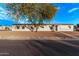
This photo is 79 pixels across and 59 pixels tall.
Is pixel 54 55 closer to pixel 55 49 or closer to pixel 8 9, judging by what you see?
pixel 55 49

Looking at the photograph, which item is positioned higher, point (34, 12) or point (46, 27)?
point (34, 12)

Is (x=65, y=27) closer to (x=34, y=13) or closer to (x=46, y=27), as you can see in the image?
(x=46, y=27)

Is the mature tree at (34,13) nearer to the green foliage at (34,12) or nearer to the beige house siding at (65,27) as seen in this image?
the green foliage at (34,12)

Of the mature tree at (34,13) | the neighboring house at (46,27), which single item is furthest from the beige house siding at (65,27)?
the mature tree at (34,13)


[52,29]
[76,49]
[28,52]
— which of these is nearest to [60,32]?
[52,29]

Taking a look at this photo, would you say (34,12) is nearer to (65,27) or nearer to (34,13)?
(34,13)

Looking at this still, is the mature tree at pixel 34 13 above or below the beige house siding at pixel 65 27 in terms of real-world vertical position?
above

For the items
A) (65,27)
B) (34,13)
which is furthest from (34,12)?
(65,27)

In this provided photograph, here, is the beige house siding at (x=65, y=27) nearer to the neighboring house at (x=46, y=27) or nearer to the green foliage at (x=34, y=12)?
the neighboring house at (x=46, y=27)

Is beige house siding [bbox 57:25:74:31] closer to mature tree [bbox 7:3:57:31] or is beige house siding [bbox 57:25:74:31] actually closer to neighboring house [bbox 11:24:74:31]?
neighboring house [bbox 11:24:74:31]
